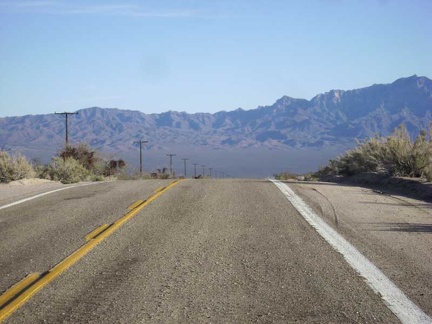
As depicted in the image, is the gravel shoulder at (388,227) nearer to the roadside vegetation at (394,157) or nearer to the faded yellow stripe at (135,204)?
the faded yellow stripe at (135,204)

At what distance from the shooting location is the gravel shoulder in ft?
24.2

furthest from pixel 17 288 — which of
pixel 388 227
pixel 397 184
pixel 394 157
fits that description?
pixel 394 157

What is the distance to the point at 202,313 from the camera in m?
5.94

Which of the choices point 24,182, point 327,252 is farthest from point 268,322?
point 24,182

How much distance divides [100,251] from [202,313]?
3214 millimetres

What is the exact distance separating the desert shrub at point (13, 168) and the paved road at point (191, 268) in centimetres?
1175

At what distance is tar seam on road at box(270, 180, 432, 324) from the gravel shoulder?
0.38ft

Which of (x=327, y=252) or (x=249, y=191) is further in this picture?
(x=249, y=191)

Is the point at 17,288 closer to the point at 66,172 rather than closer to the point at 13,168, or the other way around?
the point at 13,168

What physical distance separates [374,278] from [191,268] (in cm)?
225

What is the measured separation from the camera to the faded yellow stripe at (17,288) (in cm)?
642

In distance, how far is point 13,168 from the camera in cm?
2447

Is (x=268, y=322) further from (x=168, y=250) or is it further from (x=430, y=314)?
(x=168, y=250)

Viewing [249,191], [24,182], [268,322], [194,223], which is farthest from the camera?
[24,182]
